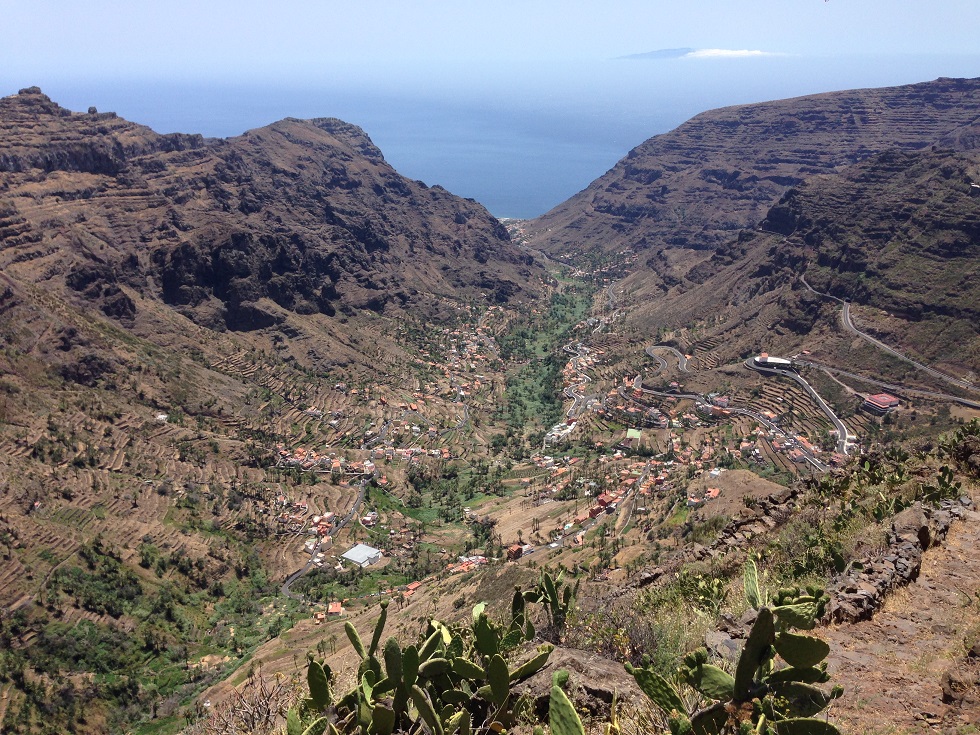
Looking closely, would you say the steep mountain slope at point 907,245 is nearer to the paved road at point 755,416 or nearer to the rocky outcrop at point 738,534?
the paved road at point 755,416

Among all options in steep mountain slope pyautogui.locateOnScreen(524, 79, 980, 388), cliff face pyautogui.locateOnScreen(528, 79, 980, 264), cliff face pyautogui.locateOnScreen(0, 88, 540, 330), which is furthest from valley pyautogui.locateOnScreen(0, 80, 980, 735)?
cliff face pyautogui.locateOnScreen(528, 79, 980, 264)

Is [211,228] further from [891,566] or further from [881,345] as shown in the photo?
[891,566]

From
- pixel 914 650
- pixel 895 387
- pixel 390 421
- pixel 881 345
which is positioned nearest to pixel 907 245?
pixel 881 345

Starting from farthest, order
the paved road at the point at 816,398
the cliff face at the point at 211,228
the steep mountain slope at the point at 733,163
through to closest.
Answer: the steep mountain slope at the point at 733,163
the cliff face at the point at 211,228
the paved road at the point at 816,398

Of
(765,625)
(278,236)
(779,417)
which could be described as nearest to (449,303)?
(278,236)

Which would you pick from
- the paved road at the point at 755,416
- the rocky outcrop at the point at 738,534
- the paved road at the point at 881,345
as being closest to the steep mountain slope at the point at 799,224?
the paved road at the point at 881,345

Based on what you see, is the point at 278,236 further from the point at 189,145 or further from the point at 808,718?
the point at 808,718

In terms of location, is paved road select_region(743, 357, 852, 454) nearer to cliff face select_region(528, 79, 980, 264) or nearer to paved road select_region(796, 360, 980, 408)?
paved road select_region(796, 360, 980, 408)

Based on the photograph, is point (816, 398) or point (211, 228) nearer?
point (816, 398)
